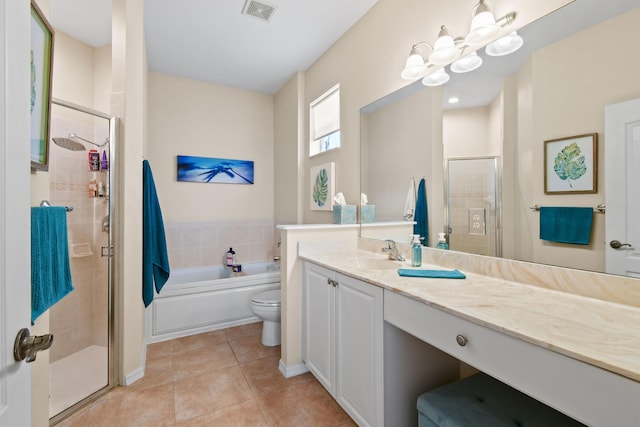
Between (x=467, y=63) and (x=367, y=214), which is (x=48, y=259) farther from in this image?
(x=467, y=63)

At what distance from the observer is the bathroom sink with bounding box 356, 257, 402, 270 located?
1787mm

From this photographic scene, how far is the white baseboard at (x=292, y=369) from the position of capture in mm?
2010

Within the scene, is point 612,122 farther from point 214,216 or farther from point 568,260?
point 214,216

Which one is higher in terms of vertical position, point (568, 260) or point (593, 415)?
point (568, 260)

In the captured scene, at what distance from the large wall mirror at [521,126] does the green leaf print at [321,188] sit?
0.91 metres

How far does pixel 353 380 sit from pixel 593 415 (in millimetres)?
1032

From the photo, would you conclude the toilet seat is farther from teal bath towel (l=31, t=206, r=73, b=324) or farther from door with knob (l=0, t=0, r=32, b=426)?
door with knob (l=0, t=0, r=32, b=426)

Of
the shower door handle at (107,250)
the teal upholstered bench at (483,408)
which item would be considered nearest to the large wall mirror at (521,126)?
the teal upholstered bench at (483,408)

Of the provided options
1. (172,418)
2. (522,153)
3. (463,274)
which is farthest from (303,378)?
(522,153)

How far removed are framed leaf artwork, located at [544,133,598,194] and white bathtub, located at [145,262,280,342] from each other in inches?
103

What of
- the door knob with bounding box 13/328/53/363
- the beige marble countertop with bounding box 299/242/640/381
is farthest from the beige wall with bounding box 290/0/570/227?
the door knob with bounding box 13/328/53/363

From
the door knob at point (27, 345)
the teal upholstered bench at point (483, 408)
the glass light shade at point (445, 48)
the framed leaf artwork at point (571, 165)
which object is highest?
the glass light shade at point (445, 48)

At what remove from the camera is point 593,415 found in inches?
25.8

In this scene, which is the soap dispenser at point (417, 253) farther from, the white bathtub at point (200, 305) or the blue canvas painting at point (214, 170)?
the blue canvas painting at point (214, 170)
